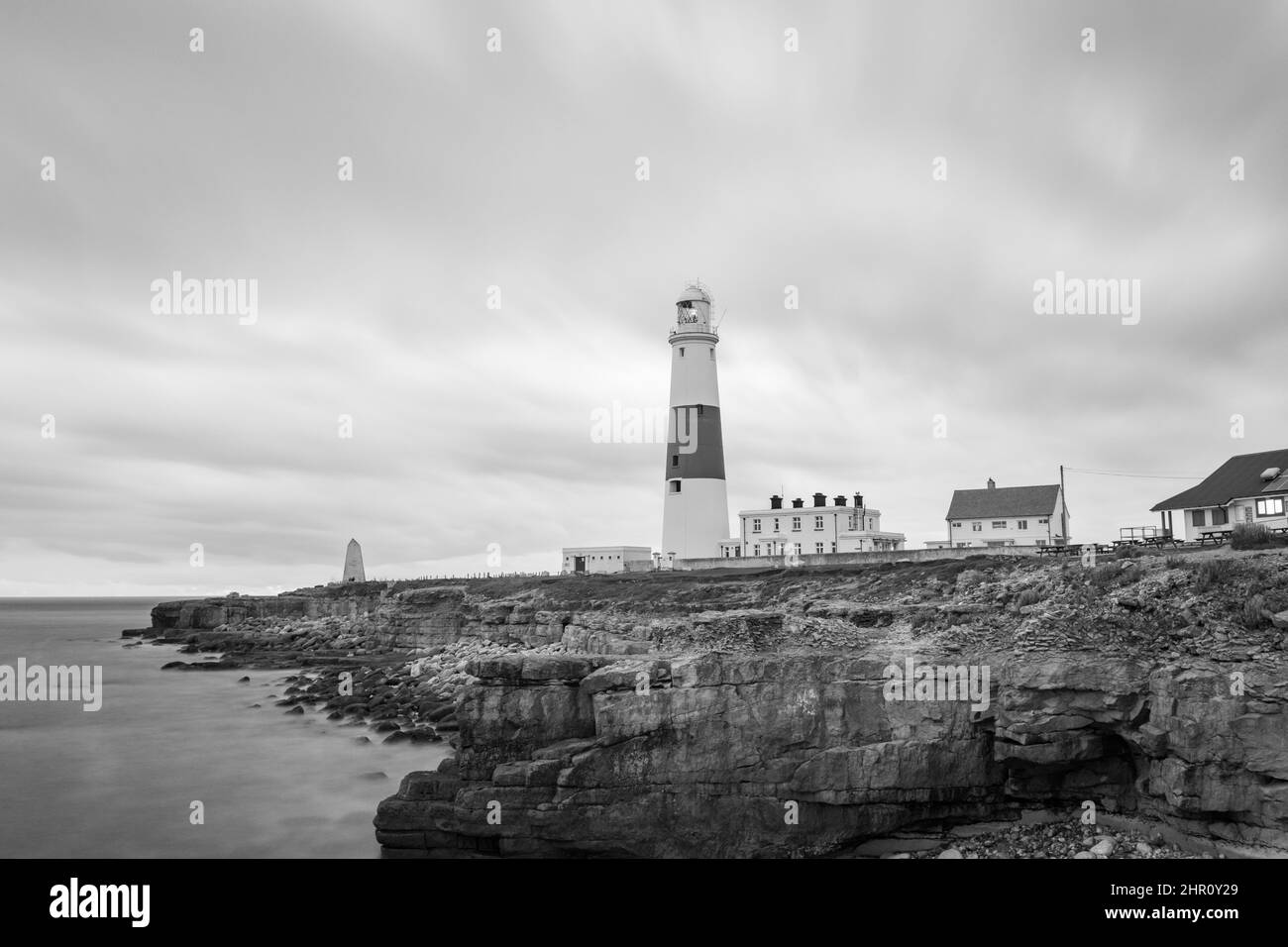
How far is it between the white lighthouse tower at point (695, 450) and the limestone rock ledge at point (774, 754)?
20978mm

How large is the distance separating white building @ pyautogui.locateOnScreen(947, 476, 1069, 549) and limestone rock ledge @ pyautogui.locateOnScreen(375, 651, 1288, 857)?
21904 millimetres

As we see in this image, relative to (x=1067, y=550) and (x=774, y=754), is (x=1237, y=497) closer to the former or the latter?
(x=1067, y=550)

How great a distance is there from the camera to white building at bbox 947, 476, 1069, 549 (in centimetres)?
3778

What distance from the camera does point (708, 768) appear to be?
16.9 m

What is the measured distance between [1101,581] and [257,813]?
21.4 meters

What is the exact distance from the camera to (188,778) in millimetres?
24578

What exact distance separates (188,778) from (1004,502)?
34.5 meters

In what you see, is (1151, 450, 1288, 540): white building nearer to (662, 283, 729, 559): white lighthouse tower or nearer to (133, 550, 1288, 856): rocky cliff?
(133, 550, 1288, 856): rocky cliff

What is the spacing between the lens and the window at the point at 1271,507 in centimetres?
2770

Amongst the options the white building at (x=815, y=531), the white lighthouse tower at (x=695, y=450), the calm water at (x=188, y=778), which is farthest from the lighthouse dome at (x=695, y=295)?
the calm water at (x=188, y=778)

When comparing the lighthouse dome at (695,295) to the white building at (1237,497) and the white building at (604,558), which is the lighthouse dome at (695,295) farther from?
the white building at (1237,497)

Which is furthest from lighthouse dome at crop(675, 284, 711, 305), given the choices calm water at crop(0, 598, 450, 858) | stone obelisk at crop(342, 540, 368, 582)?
stone obelisk at crop(342, 540, 368, 582)
